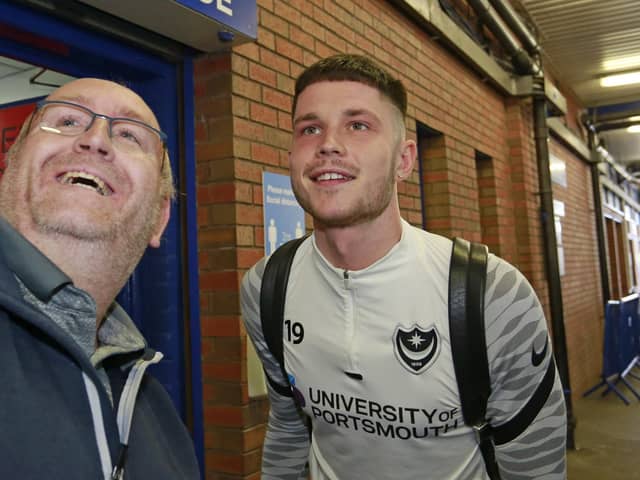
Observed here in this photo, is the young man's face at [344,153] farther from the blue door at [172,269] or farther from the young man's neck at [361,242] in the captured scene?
the blue door at [172,269]

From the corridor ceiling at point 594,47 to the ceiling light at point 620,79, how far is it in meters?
0.10

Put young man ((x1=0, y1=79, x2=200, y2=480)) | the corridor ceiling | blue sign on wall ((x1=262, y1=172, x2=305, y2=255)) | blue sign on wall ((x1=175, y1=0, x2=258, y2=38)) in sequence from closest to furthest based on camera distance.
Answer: young man ((x1=0, y1=79, x2=200, y2=480)) → blue sign on wall ((x1=175, y1=0, x2=258, y2=38)) → blue sign on wall ((x1=262, y1=172, x2=305, y2=255)) → the corridor ceiling

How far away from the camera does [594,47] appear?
7008 millimetres

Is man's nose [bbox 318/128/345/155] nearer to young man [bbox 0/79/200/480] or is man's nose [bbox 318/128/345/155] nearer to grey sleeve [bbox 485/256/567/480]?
young man [bbox 0/79/200/480]

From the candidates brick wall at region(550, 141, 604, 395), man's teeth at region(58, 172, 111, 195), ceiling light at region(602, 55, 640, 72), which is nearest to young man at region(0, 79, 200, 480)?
man's teeth at region(58, 172, 111, 195)

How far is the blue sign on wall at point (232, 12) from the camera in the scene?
1882 millimetres

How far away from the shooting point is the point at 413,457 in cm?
149

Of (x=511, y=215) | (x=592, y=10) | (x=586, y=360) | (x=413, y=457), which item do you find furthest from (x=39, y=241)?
(x=586, y=360)

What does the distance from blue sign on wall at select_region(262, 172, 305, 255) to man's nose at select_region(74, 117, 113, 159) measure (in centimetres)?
110

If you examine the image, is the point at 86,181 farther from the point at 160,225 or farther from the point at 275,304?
the point at 275,304

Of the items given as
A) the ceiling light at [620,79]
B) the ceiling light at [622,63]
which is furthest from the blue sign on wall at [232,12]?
the ceiling light at [620,79]

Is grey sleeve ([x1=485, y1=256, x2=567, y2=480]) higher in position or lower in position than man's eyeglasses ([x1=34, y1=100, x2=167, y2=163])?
lower

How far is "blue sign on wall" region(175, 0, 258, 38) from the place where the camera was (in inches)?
74.1

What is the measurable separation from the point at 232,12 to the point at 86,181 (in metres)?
1.13
